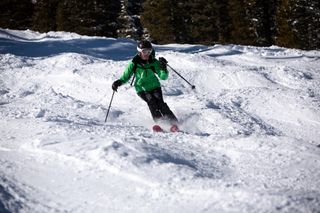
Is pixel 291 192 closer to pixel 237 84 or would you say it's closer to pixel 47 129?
pixel 47 129

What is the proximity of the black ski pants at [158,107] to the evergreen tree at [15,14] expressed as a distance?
1323 inches

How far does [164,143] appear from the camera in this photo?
5688 mm

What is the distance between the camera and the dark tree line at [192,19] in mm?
32250

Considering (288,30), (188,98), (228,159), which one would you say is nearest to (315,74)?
(188,98)

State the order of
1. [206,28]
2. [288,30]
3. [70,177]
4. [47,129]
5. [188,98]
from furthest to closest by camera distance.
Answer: [206,28]
[288,30]
[188,98]
[47,129]
[70,177]

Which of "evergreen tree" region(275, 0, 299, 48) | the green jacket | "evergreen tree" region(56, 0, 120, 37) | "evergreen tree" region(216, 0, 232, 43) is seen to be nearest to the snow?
the green jacket

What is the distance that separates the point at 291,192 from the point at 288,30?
102ft

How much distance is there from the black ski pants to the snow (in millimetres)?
441

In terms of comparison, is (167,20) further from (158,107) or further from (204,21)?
(158,107)

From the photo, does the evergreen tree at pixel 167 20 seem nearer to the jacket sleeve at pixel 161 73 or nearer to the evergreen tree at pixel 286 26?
the evergreen tree at pixel 286 26

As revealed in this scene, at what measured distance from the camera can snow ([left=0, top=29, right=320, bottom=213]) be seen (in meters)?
3.97

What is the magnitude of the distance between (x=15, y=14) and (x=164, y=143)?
36963mm

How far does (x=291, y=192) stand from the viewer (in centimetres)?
382

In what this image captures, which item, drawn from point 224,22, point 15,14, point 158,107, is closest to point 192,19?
point 224,22
